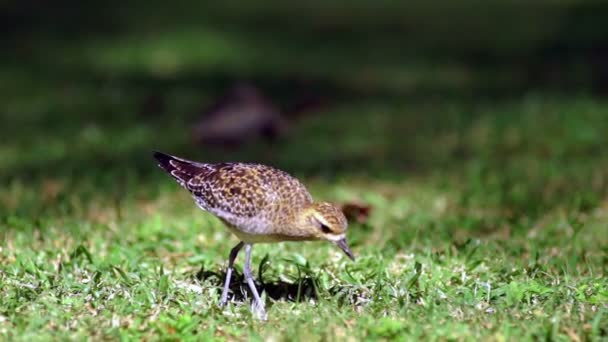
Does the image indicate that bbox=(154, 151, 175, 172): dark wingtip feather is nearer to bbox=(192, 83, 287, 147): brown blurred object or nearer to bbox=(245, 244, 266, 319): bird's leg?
bbox=(245, 244, 266, 319): bird's leg

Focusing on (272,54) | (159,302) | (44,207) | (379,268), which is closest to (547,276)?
(379,268)

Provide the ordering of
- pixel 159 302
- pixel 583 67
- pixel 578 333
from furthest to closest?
pixel 583 67, pixel 159 302, pixel 578 333

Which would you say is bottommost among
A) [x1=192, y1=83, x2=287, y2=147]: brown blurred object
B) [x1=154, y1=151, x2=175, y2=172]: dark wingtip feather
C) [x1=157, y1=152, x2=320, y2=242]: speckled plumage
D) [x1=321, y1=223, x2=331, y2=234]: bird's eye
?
[x1=192, y1=83, x2=287, y2=147]: brown blurred object

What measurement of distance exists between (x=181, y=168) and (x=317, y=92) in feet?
19.5

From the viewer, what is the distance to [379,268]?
639 centimetres

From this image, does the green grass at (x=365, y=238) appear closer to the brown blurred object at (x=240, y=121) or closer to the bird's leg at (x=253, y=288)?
the bird's leg at (x=253, y=288)

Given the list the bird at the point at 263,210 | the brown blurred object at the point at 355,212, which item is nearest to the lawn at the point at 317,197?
the brown blurred object at the point at 355,212

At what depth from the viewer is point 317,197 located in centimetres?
876

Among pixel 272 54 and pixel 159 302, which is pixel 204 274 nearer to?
pixel 159 302

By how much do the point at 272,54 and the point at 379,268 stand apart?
776 centimetres

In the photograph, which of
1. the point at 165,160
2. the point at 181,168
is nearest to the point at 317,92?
the point at 165,160

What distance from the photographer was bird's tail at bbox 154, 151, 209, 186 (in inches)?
252

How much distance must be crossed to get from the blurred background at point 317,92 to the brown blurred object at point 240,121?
0.02 metres

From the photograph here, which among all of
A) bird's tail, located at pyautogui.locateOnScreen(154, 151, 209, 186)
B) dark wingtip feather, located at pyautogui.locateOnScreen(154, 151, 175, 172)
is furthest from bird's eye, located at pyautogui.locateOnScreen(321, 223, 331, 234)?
dark wingtip feather, located at pyautogui.locateOnScreen(154, 151, 175, 172)
